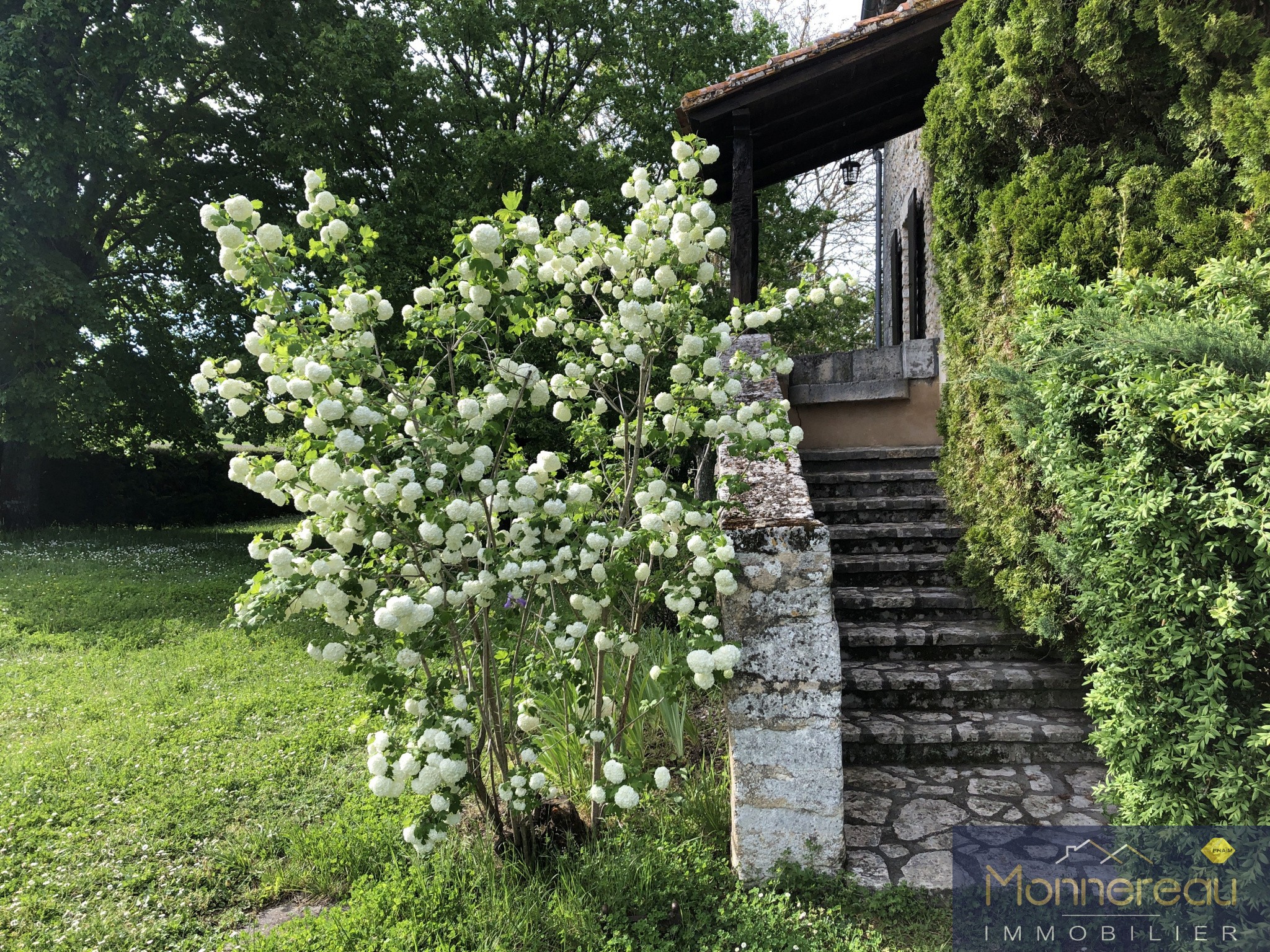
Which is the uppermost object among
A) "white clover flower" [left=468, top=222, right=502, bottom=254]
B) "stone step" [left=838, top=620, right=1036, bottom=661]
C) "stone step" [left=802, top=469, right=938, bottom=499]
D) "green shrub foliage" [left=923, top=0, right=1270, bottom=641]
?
"green shrub foliage" [left=923, top=0, right=1270, bottom=641]

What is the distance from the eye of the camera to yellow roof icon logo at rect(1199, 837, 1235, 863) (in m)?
2.22

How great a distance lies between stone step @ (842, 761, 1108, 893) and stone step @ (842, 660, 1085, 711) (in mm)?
355

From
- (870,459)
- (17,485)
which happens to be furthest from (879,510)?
(17,485)

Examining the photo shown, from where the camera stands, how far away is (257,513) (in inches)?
712

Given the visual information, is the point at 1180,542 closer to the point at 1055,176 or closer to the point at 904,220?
the point at 1055,176

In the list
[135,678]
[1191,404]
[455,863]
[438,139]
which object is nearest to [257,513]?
[438,139]

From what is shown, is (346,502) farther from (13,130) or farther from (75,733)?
(13,130)

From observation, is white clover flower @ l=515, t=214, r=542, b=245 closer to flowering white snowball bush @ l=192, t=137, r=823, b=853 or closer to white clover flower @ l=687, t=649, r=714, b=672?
flowering white snowball bush @ l=192, t=137, r=823, b=853

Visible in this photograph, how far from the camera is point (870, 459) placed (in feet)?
19.4

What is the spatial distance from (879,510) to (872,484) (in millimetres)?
424

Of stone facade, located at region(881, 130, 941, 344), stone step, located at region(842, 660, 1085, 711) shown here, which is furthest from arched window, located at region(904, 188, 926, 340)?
stone step, located at region(842, 660, 1085, 711)

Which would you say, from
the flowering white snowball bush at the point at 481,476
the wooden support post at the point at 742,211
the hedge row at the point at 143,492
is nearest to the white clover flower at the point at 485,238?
the flowering white snowball bush at the point at 481,476

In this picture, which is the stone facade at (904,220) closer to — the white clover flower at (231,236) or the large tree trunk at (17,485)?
the white clover flower at (231,236)

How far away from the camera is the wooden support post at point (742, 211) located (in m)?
6.45
